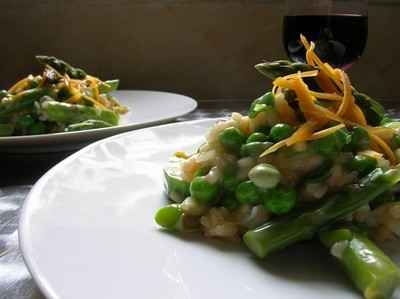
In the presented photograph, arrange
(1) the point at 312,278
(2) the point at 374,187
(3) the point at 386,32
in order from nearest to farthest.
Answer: (1) the point at 312,278
(2) the point at 374,187
(3) the point at 386,32

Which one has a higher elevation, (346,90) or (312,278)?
(346,90)

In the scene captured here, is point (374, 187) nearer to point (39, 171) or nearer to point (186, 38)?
point (39, 171)

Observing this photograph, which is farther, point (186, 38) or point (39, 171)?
point (186, 38)

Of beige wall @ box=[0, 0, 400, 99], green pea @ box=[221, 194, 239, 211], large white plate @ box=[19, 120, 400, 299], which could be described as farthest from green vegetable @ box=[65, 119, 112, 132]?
beige wall @ box=[0, 0, 400, 99]

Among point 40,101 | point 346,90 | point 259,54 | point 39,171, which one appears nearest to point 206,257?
point 346,90

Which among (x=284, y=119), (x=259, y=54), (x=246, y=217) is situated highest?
(x=284, y=119)

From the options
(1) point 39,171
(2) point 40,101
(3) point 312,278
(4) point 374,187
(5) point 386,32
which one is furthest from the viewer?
(5) point 386,32
